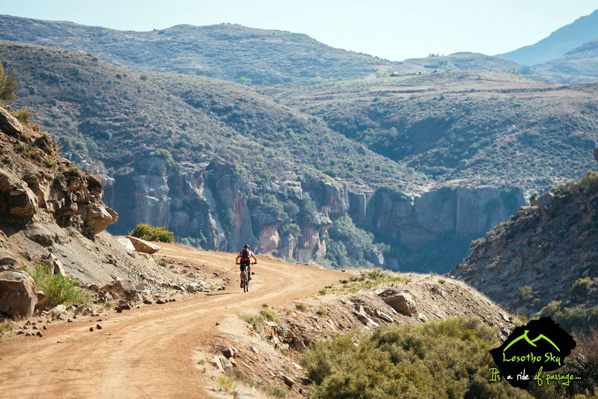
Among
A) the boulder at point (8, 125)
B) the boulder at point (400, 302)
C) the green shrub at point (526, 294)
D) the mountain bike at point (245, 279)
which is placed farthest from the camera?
the green shrub at point (526, 294)

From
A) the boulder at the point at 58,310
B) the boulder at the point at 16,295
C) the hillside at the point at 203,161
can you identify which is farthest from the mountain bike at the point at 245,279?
the hillside at the point at 203,161

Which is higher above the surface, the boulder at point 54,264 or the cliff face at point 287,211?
the boulder at point 54,264

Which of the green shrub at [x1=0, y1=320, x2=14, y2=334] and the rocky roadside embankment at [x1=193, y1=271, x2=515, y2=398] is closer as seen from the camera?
the rocky roadside embankment at [x1=193, y1=271, x2=515, y2=398]

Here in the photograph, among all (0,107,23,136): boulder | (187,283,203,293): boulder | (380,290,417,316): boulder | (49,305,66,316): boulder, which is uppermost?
(0,107,23,136): boulder

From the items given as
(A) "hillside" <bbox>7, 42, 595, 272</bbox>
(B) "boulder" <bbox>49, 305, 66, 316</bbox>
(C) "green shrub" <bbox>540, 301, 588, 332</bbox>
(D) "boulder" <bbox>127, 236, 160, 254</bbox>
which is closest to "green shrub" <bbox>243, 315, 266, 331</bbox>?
(B) "boulder" <bbox>49, 305, 66, 316</bbox>

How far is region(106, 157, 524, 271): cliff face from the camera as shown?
111125mm

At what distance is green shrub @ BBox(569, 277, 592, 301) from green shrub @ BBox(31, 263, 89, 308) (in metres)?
40.9

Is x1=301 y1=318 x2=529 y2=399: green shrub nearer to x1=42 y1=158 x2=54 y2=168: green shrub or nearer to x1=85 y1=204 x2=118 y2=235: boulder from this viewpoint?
x1=85 y1=204 x2=118 y2=235: boulder

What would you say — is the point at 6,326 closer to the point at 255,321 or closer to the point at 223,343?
the point at 223,343

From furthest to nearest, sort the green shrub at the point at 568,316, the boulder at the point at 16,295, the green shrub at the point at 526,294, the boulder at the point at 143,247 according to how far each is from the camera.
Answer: the green shrub at the point at 526,294
the green shrub at the point at 568,316
the boulder at the point at 143,247
the boulder at the point at 16,295

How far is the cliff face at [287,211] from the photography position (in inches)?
4375

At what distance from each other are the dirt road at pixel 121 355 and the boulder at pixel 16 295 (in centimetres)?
76

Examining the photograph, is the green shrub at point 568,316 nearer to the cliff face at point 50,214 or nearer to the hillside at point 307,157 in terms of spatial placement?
the cliff face at point 50,214

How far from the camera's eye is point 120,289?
1969 cm
